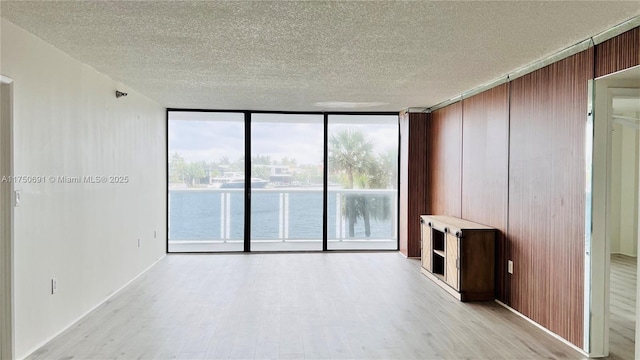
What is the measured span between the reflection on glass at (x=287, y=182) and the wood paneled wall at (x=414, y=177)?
1465 millimetres

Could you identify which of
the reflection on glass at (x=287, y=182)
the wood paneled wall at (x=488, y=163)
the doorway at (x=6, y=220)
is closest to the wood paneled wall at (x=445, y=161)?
the wood paneled wall at (x=488, y=163)

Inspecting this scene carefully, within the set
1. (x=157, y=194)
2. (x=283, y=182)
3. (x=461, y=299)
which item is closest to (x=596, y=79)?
(x=461, y=299)

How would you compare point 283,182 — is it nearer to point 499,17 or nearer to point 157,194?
point 157,194

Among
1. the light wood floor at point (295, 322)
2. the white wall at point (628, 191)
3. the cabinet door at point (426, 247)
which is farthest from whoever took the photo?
the white wall at point (628, 191)

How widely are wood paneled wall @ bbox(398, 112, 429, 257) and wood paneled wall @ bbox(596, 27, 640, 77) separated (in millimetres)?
3644

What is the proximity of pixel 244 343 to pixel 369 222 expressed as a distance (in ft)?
14.6

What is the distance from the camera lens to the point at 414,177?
22.1ft

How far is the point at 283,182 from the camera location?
289 inches

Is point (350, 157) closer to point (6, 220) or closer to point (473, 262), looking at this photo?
point (473, 262)

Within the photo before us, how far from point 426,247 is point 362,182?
2.11 m

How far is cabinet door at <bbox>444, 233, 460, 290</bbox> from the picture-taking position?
4543mm

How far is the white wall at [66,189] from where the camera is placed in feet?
9.80

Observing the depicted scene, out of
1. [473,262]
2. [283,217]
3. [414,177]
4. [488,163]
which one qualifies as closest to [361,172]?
[414,177]

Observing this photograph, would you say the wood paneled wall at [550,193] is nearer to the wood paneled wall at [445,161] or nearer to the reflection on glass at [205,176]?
the wood paneled wall at [445,161]
